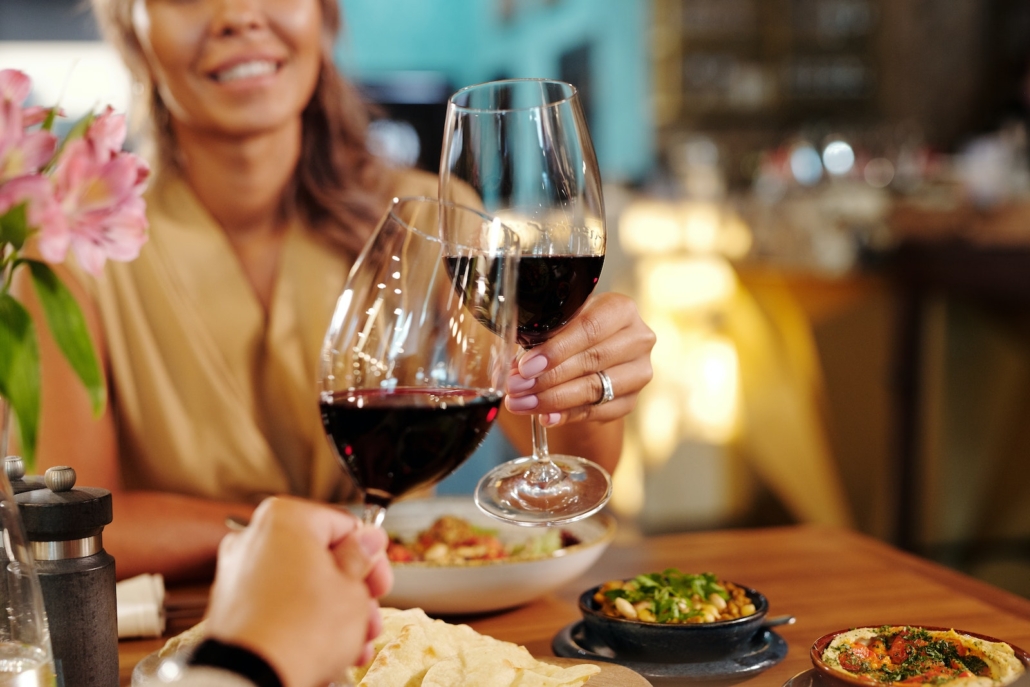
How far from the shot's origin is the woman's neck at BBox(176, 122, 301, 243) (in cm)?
152

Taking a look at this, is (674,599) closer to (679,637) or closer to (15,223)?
(679,637)

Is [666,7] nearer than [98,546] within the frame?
No

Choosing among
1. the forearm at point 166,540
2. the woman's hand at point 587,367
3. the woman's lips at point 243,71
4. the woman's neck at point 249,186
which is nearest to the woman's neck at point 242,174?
the woman's neck at point 249,186

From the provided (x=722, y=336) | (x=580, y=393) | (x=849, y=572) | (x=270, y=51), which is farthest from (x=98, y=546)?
(x=722, y=336)

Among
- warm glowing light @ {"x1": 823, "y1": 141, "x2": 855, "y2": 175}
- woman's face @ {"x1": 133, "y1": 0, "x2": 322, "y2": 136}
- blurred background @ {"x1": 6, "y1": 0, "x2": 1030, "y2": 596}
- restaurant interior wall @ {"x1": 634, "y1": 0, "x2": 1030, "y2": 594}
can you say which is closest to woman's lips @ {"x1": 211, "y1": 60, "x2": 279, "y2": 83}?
woman's face @ {"x1": 133, "y1": 0, "x2": 322, "y2": 136}

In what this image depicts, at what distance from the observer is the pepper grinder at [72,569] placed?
64cm

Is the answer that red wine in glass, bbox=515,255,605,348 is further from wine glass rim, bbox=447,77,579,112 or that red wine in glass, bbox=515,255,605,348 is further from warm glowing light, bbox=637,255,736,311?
warm glowing light, bbox=637,255,736,311

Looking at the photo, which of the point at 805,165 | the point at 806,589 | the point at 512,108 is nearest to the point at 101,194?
the point at 512,108

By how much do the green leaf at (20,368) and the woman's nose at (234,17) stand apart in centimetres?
88

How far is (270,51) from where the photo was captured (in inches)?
54.8

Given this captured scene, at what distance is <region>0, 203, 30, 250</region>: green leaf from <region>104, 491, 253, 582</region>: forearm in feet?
2.07

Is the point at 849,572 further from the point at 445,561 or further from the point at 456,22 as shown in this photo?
the point at 456,22

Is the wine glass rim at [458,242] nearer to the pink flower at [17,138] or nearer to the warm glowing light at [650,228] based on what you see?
the pink flower at [17,138]

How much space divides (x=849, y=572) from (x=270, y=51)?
39.6 inches
